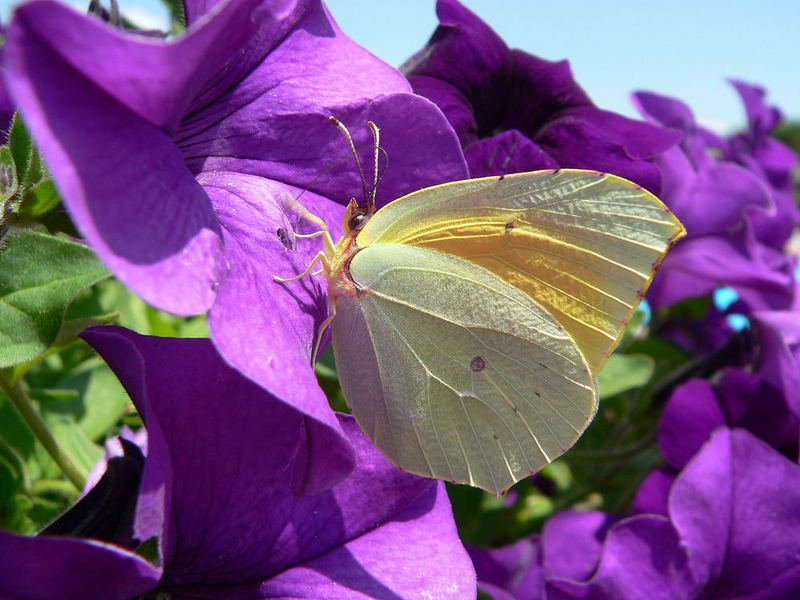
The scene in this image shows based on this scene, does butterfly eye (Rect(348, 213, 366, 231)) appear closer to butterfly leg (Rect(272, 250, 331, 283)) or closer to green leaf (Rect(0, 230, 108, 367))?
butterfly leg (Rect(272, 250, 331, 283))

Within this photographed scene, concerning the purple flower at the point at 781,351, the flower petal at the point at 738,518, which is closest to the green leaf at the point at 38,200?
the flower petal at the point at 738,518

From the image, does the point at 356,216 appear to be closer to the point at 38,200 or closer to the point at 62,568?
the point at 38,200

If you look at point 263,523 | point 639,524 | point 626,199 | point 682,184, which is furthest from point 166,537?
point 682,184

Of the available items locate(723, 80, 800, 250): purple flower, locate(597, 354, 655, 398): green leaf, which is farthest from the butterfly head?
locate(723, 80, 800, 250): purple flower

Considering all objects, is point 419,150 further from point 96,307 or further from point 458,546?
point 96,307

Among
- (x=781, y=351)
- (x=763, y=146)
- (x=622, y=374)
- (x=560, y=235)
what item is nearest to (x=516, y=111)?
(x=560, y=235)
